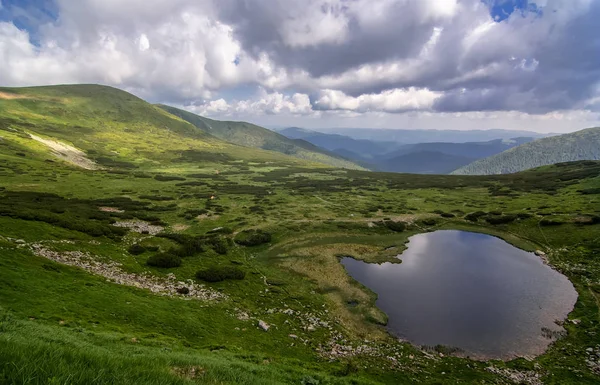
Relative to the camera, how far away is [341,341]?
3161 cm

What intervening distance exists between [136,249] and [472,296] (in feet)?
170

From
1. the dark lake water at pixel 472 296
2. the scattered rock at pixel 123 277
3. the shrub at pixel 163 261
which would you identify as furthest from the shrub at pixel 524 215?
the shrub at pixel 163 261

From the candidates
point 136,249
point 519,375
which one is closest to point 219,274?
point 136,249

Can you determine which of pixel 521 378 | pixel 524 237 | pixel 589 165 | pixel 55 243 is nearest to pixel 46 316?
pixel 55 243

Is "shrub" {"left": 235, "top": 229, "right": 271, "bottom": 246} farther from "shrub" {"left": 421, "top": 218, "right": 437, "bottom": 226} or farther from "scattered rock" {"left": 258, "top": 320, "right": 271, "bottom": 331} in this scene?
"shrub" {"left": 421, "top": 218, "right": 437, "bottom": 226}

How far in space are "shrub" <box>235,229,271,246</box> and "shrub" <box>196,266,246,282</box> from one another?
685 inches

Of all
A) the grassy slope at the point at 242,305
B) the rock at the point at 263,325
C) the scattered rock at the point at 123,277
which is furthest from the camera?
the scattered rock at the point at 123,277

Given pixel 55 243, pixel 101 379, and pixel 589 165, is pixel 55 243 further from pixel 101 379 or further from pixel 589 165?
pixel 589 165

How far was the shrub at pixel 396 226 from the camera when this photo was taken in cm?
7981

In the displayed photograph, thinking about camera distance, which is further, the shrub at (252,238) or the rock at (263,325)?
the shrub at (252,238)

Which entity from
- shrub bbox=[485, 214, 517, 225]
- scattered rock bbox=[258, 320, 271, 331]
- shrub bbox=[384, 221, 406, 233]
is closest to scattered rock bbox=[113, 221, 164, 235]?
scattered rock bbox=[258, 320, 271, 331]

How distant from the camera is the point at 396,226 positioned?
80.9 metres

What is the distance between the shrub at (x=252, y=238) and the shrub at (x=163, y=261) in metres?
19.7

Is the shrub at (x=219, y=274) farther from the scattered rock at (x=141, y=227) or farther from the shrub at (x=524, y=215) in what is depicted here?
the shrub at (x=524, y=215)
